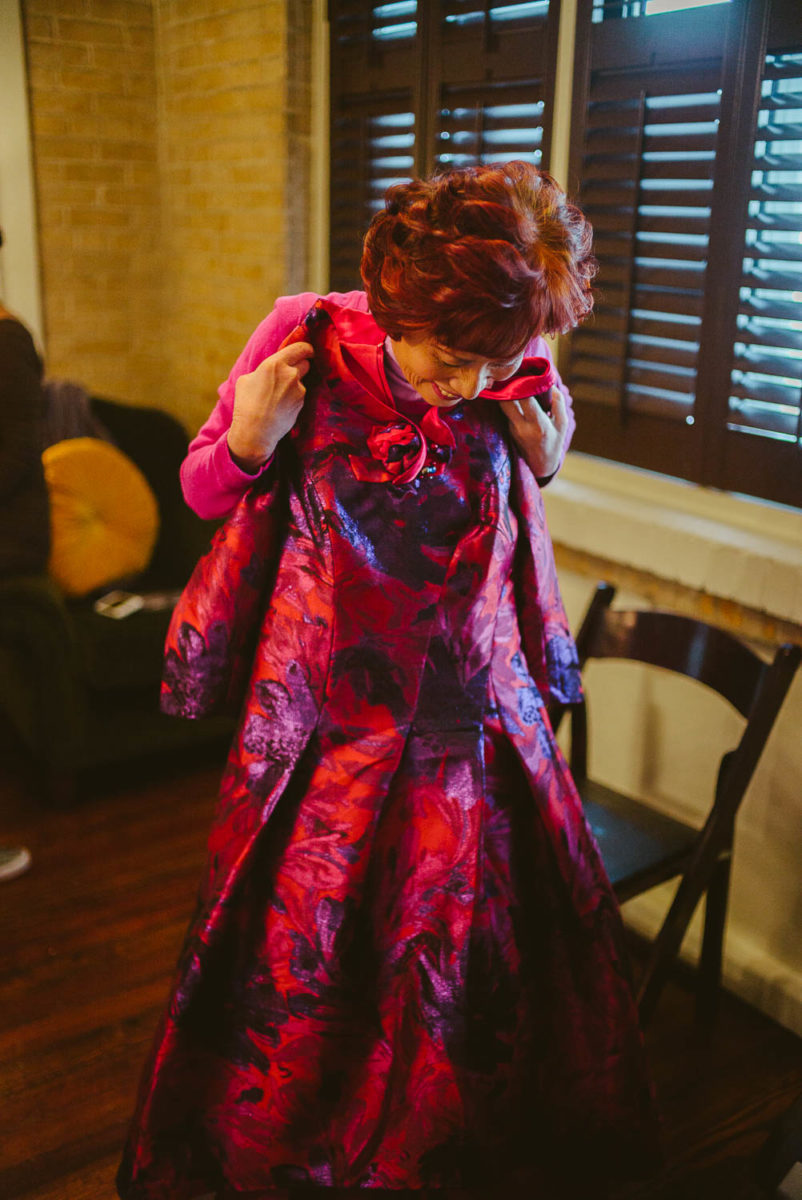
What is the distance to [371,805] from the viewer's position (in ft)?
4.84

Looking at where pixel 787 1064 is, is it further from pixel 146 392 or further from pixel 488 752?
pixel 146 392

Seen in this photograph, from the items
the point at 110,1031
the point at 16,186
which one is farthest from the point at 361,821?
the point at 16,186

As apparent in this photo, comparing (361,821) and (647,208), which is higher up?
(647,208)

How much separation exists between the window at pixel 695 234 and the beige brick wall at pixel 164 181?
3.98 ft

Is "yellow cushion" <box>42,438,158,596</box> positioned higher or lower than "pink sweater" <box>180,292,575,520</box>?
lower

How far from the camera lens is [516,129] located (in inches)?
100

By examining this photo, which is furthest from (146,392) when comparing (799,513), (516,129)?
(799,513)

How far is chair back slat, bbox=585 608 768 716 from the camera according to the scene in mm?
1933

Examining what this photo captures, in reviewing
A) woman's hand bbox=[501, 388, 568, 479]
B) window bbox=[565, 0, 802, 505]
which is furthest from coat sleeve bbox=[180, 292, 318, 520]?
window bbox=[565, 0, 802, 505]

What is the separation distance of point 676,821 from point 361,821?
2.78ft

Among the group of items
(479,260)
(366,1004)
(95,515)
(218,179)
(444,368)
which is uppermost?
(218,179)

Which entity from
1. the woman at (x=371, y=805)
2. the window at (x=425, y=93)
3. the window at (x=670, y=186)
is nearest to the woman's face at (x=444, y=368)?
the woman at (x=371, y=805)

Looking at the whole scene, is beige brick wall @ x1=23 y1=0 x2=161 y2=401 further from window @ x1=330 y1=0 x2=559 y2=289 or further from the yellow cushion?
window @ x1=330 y1=0 x2=559 y2=289

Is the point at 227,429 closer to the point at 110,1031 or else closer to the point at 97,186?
the point at 110,1031
